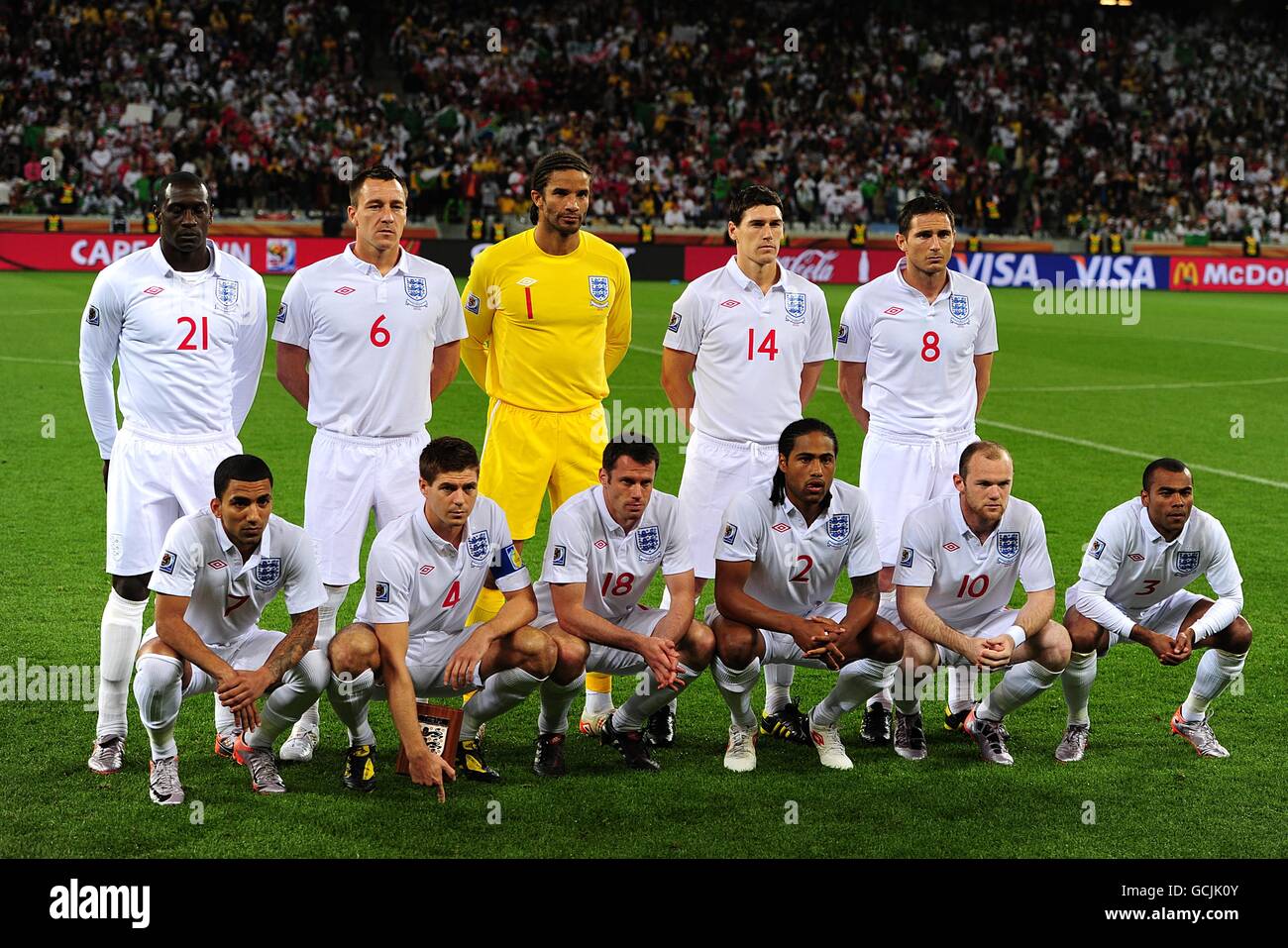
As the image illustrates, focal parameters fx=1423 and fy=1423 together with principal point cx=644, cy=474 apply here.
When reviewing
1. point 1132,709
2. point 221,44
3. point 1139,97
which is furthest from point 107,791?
point 1139,97

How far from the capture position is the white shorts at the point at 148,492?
5.42 metres

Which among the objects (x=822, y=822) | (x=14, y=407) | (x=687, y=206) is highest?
(x=687, y=206)

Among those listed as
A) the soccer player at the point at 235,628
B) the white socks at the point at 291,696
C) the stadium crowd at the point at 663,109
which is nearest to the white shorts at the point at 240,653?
the soccer player at the point at 235,628

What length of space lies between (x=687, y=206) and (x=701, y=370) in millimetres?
26103

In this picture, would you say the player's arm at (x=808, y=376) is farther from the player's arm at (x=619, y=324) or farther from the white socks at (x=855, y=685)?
the white socks at (x=855, y=685)

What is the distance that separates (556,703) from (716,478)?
139 centimetres

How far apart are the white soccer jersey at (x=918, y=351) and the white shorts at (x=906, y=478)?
0.06 meters

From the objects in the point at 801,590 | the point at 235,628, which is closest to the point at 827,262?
the point at 801,590

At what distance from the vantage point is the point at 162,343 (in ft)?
17.9

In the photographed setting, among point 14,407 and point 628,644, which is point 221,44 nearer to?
point 14,407

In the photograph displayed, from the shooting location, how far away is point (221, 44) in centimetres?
3322

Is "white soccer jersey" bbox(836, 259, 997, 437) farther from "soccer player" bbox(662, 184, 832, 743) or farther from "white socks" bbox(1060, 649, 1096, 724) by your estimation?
"white socks" bbox(1060, 649, 1096, 724)

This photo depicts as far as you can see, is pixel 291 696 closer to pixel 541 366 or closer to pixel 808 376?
pixel 541 366

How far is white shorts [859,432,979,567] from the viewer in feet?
20.4
